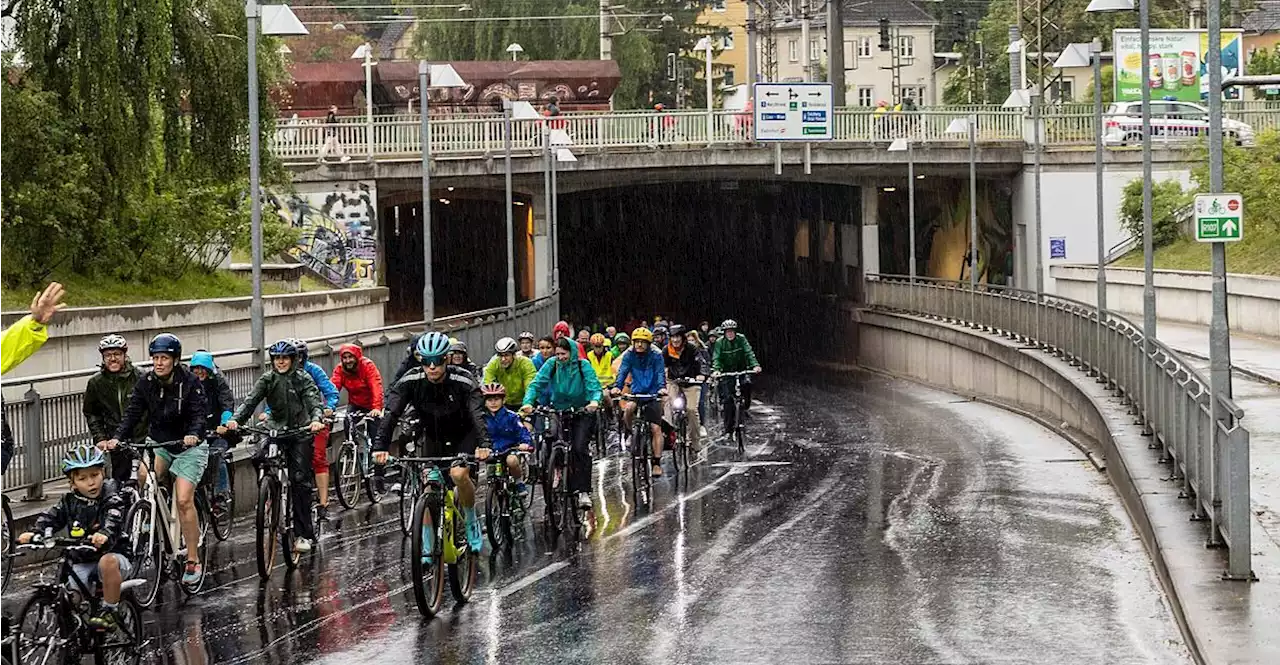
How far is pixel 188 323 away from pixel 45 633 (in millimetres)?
25308

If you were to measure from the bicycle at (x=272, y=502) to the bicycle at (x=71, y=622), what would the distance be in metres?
3.17

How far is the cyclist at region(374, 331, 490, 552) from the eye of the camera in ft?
45.3

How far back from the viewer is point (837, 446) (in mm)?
29250

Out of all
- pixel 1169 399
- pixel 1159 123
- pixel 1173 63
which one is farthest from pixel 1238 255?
pixel 1169 399

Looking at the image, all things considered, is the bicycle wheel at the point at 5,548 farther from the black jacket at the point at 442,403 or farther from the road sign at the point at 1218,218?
the road sign at the point at 1218,218

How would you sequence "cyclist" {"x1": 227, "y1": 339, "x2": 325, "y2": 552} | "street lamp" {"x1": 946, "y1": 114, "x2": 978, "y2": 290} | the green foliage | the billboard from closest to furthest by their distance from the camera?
"cyclist" {"x1": 227, "y1": 339, "x2": 325, "y2": 552}, the green foliage, "street lamp" {"x1": 946, "y1": 114, "x2": 978, "y2": 290}, the billboard

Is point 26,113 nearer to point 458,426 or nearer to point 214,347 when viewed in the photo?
point 214,347

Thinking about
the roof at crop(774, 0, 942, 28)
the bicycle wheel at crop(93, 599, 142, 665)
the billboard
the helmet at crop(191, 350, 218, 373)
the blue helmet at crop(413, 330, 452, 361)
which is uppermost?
the roof at crop(774, 0, 942, 28)

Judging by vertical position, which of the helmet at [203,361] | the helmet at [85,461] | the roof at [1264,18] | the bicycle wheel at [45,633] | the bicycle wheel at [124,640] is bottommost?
the bicycle wheel at [124,640]

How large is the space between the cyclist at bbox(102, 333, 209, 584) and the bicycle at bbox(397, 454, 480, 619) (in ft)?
4.97

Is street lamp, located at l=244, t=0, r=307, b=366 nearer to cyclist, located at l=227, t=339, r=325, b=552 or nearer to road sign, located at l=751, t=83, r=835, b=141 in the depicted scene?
cyclist, located at l=227, t=339, r=325, b=552

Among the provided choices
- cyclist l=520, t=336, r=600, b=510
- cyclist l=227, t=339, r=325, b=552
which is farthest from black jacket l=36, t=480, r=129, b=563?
cyclist l=520, t=336, r=600, b=510

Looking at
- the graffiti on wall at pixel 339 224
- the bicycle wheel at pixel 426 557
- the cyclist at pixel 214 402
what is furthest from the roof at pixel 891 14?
the bicycle wheel at pixel 426 557

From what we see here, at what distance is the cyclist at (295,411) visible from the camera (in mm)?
15211
